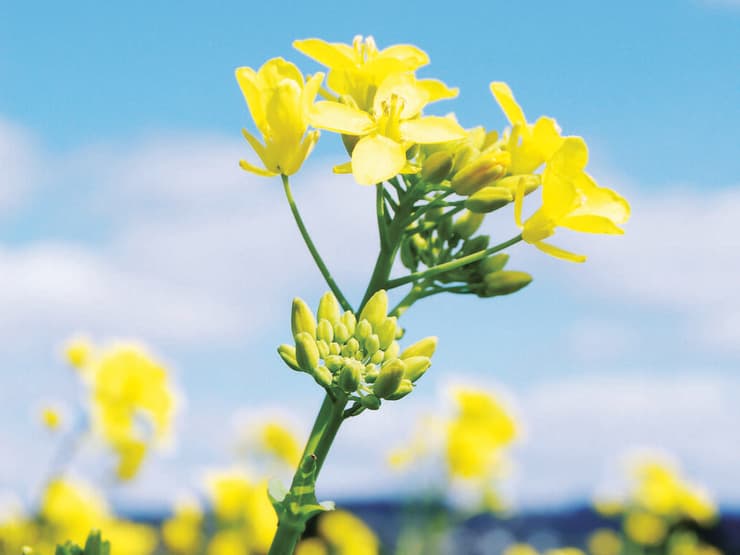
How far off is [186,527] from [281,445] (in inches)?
33.6

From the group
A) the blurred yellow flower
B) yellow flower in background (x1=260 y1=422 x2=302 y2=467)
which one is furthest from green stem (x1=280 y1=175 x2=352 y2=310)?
the blurred yellow flower

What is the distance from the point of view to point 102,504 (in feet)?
14.5

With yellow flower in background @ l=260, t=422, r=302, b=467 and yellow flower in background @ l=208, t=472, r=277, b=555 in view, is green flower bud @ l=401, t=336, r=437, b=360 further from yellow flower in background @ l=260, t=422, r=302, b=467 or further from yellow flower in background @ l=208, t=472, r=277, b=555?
yellow flower in background @ l=260, t=422, r=302, b=467

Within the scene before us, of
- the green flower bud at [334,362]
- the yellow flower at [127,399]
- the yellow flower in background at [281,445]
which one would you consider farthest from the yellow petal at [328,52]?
the yellow flower in background at [281,445]

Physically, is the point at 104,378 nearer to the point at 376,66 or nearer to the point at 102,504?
the point at 102,504

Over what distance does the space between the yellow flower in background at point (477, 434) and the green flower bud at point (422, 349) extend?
10.8 feet

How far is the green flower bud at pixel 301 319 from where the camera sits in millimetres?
1907

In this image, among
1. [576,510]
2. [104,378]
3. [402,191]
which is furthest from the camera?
[576,510]

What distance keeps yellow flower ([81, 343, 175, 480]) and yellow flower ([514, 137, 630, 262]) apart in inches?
111

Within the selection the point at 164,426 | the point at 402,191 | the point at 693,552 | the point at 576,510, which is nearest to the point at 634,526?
the point at 693,552

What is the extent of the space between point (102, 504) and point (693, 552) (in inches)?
219

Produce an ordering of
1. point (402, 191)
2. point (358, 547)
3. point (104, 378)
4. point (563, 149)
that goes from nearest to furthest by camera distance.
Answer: point (563, 149) → point (402, 191) → point (104, 378) → point (358, 547)

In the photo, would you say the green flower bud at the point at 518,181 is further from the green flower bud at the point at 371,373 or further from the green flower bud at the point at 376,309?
the green flower bud at the point at 371,373

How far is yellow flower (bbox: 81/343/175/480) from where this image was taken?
427cm
